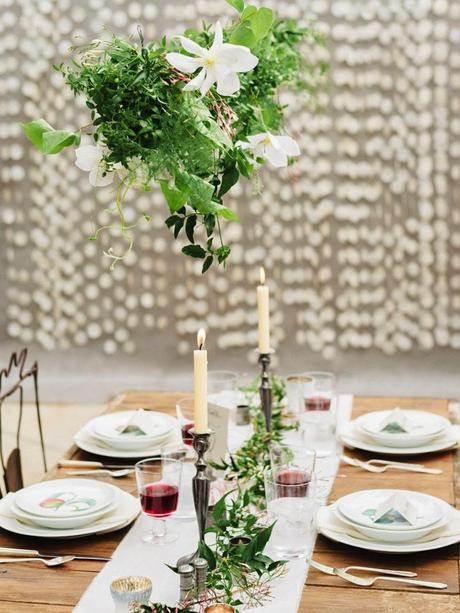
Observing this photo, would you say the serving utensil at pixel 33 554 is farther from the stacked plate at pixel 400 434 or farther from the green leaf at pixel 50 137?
the stacked plate at pixel 400 434

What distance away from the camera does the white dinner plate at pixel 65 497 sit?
73.0 inches

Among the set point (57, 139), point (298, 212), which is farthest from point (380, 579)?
point (298, 212)

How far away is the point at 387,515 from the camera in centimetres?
181

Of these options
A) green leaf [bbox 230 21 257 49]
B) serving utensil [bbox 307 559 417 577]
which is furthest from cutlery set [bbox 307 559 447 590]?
green leaf [bbox 230 21 257 49]

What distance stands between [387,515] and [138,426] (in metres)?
0.79

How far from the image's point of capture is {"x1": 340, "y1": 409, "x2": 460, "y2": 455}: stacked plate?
233 cm

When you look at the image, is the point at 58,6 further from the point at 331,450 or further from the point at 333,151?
the point at 331,450

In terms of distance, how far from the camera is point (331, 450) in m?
2.34

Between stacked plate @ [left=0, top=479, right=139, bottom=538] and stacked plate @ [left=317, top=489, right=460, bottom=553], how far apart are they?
0.40 metres

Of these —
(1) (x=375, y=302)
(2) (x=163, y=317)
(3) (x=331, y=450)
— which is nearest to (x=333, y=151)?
(1) (x=375, y=302)

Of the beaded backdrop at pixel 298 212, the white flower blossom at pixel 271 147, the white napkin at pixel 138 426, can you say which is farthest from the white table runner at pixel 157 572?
the beaded backdrop at pixel 298 212

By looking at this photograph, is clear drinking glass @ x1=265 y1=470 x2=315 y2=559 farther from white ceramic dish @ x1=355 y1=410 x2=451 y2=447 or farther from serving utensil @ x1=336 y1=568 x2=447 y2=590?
white ceramic dish @ x1=355 y1=410 x2=451 y2=447

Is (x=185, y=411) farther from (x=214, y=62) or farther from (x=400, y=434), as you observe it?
(x=214, y=62)

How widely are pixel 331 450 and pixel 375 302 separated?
263 cm
